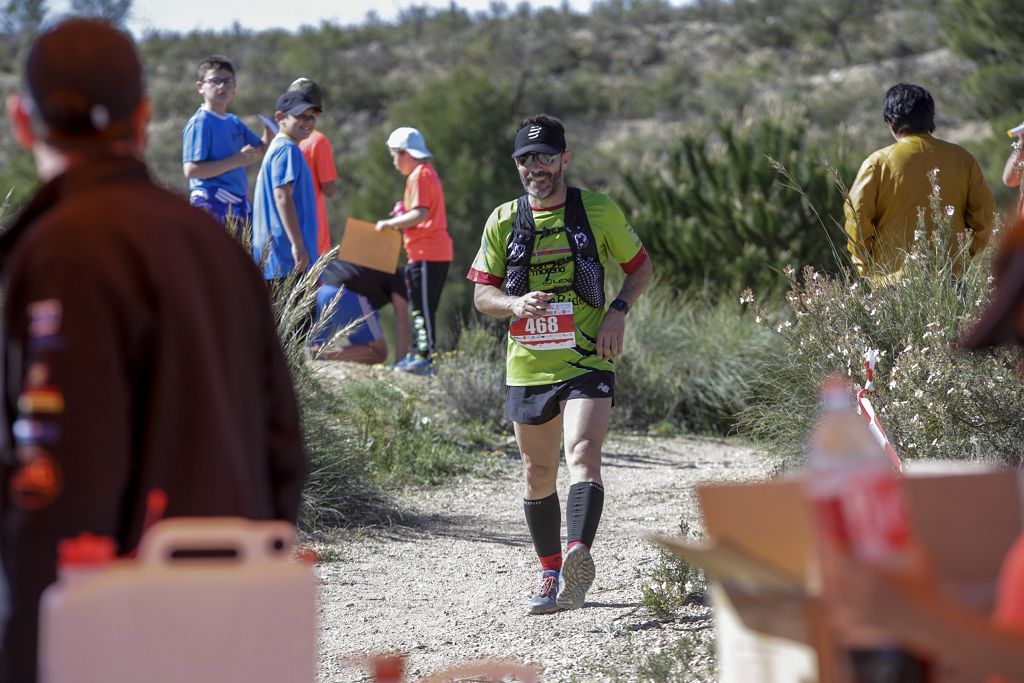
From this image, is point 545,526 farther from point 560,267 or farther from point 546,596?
point 560,267

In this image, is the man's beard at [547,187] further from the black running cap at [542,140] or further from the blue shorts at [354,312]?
the blue shorts at [354,312]

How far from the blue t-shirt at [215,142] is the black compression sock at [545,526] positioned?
3.52 m

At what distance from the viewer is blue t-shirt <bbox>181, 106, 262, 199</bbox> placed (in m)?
8.38

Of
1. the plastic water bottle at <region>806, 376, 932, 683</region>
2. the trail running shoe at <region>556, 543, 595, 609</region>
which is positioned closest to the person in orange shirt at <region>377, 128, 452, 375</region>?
the trail running shoe at <region>556, 543, 595, 609</region>

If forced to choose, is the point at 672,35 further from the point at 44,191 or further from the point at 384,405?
the point at 44,191

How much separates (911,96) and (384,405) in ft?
13.0

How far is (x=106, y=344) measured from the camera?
7.48ft

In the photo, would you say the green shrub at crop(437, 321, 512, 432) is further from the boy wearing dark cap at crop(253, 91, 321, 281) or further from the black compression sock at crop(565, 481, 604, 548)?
the black compression sock at crop(565, 481, 604, 548)

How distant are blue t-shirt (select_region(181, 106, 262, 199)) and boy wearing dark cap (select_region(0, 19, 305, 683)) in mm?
5892

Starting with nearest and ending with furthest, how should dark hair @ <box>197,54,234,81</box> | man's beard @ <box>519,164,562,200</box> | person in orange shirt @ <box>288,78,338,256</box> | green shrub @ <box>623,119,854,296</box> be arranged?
man's beard @ <box>519,164,562,200</box>, dark hair @ <box>197,54,234,81</box>, person in orange shirt @ <box>288,78,338,256</box>, green shrub @ <box>623,119,854,296</box>

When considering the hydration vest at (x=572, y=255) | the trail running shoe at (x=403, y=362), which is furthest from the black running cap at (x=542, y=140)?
the trail running shoe at (x=403, y=362)

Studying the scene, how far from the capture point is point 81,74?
7.90 feet

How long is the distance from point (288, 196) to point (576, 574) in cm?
413

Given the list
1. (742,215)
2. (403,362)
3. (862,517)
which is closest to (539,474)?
(862,517)
